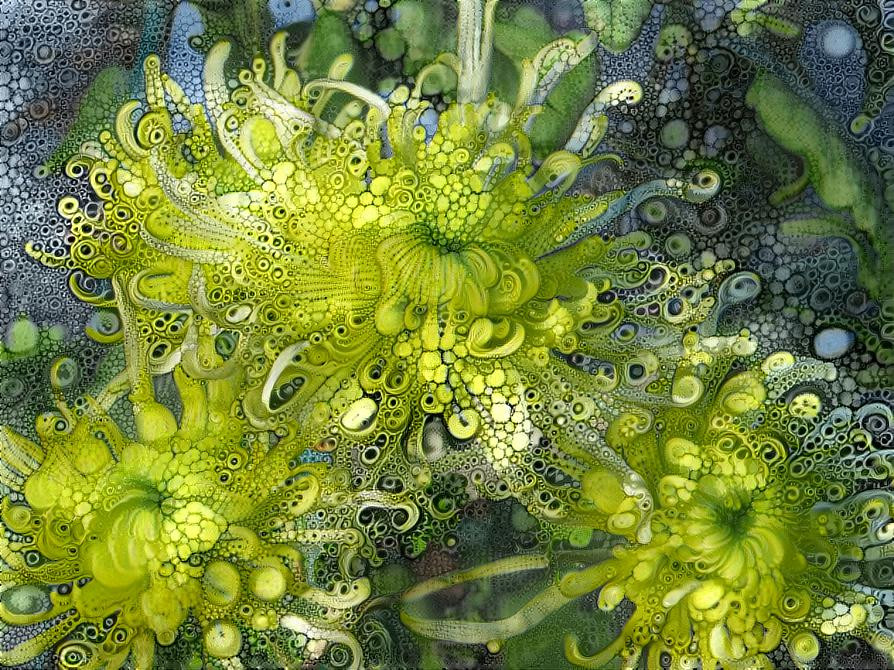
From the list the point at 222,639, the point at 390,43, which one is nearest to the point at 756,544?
the point at 222,639

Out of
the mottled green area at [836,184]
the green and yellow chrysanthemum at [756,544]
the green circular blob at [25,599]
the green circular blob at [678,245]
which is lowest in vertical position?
the green circular blob at [25,599]

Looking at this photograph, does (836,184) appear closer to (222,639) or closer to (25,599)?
(222,639)

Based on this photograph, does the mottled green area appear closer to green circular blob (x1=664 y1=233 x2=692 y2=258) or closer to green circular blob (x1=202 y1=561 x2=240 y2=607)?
green circular blob (x1=664 y1=233 x2=692 y2=258)

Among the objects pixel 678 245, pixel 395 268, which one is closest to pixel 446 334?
pixel 395 268

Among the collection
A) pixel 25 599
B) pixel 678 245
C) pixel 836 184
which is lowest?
pixel 25 599

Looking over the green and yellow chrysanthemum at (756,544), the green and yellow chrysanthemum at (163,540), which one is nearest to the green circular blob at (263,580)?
the green and yellow chrysanthemum at (163,540)

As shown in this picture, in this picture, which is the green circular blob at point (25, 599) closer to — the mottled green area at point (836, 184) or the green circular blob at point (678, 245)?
the green circular blob at point (678, 245)

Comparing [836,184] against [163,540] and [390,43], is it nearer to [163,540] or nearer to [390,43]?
[390,43]

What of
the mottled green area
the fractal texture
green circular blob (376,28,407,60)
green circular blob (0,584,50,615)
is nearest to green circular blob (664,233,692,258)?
the fractal texture

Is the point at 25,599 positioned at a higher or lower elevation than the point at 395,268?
lower
